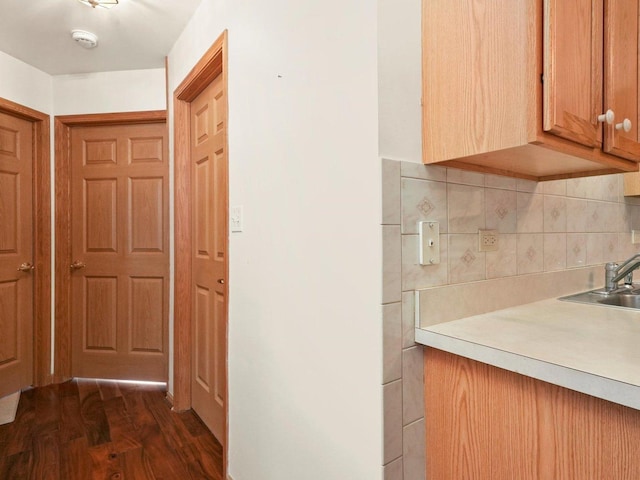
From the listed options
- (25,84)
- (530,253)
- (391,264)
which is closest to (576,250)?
(530,253)

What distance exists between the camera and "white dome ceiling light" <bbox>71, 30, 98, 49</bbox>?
228cm

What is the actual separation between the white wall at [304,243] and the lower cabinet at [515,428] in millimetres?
195

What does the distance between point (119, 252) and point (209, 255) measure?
1.22 metres

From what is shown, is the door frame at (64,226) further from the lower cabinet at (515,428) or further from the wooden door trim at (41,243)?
the lower cabinet at (515,428)

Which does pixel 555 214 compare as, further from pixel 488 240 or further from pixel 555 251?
pixel 488 240

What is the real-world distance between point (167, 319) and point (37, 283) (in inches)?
41.0

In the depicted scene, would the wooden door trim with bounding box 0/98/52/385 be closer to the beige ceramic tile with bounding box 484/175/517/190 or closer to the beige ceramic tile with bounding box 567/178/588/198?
the beige ceramic tile with bounding box 484/175/517/190

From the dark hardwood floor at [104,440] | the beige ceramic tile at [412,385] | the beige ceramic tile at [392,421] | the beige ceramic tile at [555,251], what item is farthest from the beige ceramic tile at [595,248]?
the dark hardwood floor at [104,440]

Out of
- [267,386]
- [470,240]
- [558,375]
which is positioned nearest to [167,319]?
[267,386]

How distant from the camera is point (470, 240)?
1.13m

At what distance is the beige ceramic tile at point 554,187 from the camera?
1.43 m

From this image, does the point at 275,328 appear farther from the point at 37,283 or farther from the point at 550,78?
the point at 37,283

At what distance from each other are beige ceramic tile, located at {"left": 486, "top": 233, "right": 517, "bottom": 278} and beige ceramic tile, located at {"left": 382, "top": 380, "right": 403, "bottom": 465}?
53 centimetres

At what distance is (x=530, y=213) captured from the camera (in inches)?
53.7
